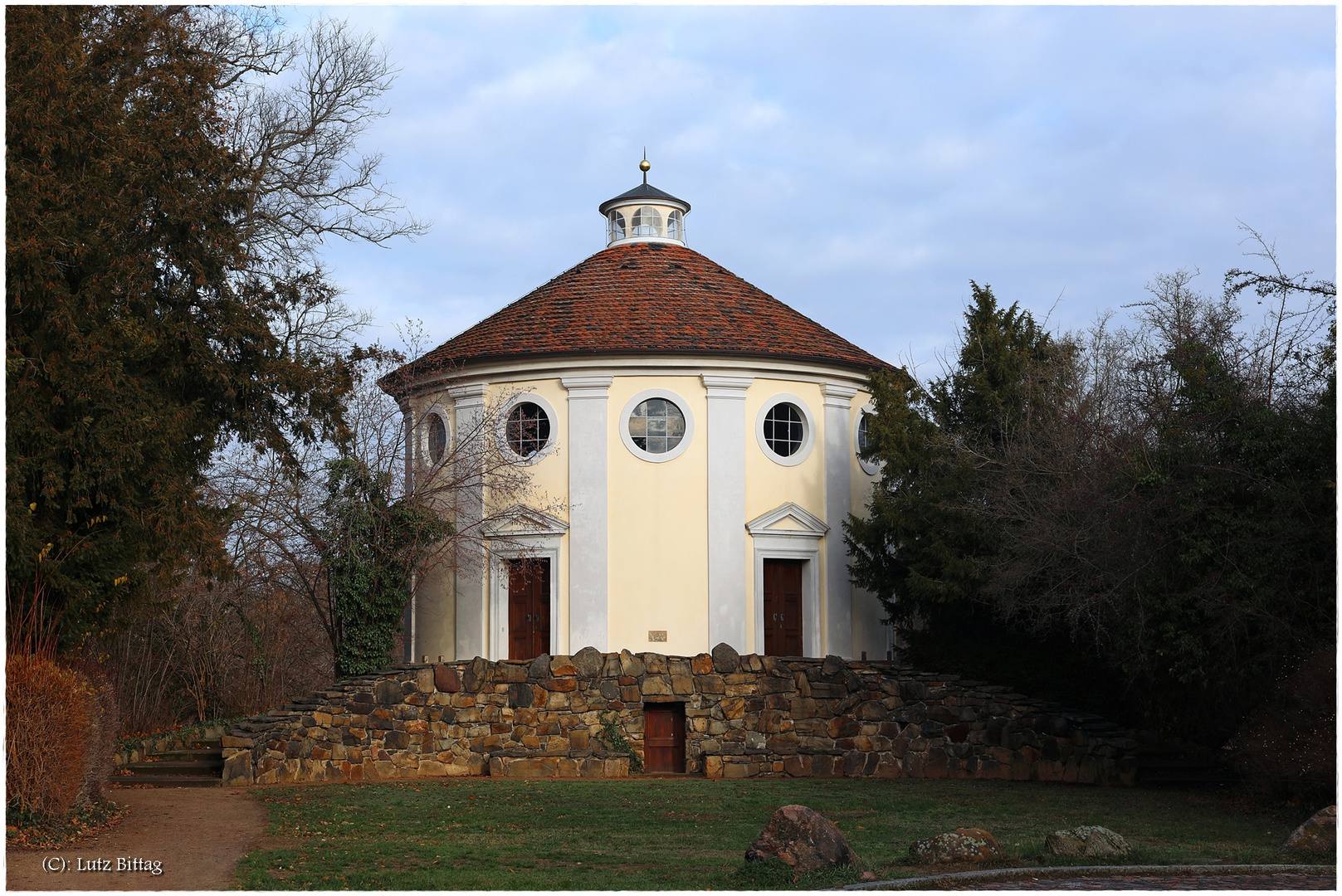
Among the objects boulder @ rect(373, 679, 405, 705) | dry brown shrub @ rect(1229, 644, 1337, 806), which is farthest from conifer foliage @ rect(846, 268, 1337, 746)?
boulder @ rect(373, 679, 405, 705)

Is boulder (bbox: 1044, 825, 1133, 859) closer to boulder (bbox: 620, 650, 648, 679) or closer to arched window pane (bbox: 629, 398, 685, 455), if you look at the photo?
boulder (bbox: 620, 650, 648, 679)

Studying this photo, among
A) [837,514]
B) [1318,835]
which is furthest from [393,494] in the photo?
[1318,835]

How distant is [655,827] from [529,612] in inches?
426

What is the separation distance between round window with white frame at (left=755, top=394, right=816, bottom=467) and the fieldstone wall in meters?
4.74

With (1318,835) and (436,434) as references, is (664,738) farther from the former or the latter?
(1318,835)

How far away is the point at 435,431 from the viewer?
2688 centimetres

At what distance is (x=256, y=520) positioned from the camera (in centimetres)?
2316

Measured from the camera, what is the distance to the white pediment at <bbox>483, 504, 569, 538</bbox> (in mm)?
24719

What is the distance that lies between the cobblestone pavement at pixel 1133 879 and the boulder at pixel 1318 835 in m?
1.02

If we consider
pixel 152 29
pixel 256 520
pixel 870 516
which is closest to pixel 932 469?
pixel 870 516

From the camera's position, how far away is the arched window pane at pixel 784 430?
25.9 m

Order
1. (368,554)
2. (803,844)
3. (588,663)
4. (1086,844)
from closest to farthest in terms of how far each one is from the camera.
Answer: (803,844), (1086,844), (588,663), (368,554)

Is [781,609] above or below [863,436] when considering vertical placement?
below

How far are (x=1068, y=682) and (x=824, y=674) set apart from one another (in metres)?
4.52
